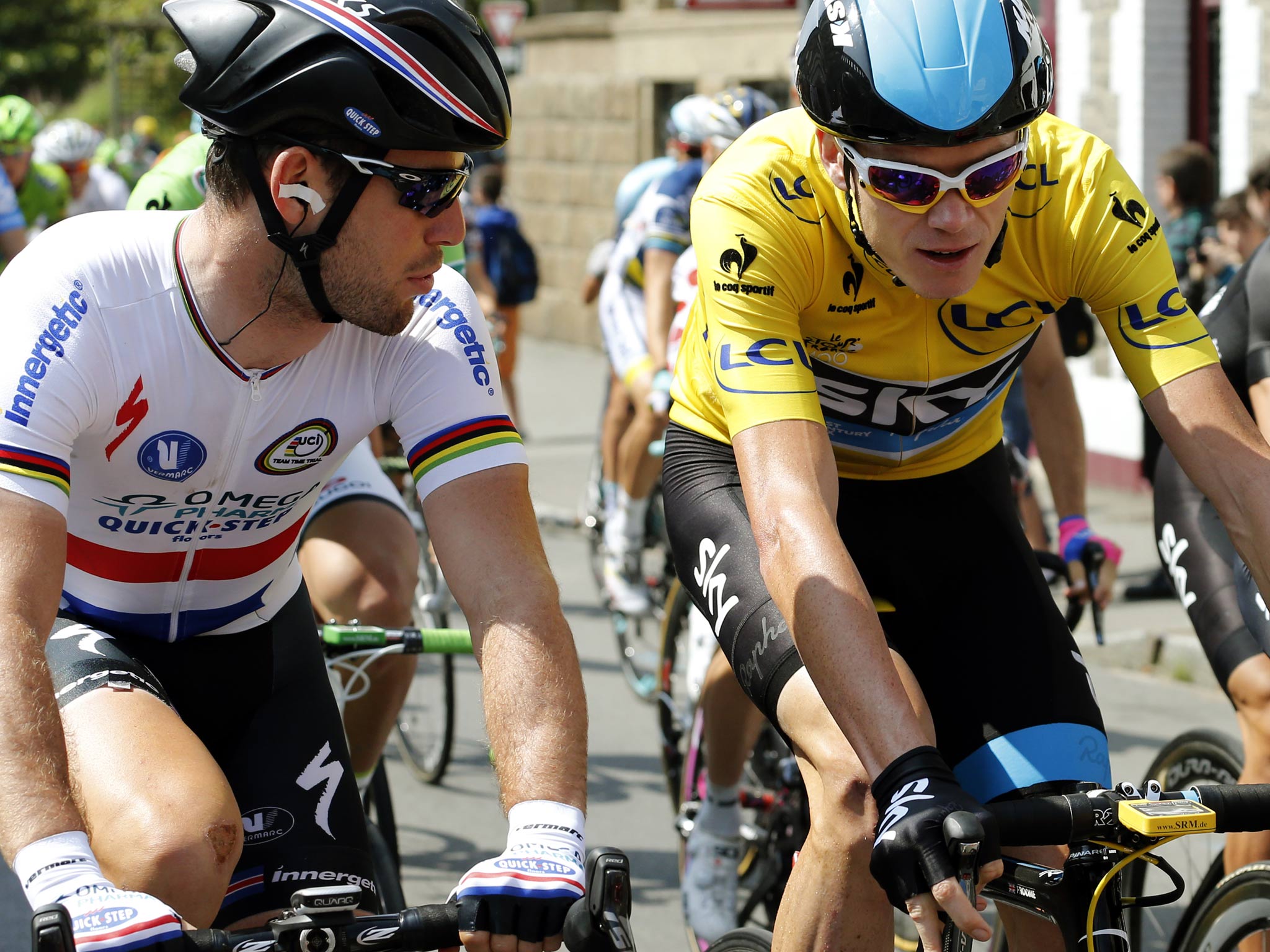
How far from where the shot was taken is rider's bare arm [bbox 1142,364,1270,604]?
3.00 meters

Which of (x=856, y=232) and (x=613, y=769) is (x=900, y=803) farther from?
(x=613, y=769)

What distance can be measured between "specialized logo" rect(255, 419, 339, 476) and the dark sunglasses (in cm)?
49

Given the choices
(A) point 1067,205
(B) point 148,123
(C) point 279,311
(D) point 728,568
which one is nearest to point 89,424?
(C) point 279,311

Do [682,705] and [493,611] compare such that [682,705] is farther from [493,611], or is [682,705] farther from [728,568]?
[493,611]

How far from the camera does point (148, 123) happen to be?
29016 mm

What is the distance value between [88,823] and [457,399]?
0.91m

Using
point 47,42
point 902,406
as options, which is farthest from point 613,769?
point 47,42

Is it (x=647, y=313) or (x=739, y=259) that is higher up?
(x=739, y=259)

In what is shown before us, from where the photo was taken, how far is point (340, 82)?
2.61 m

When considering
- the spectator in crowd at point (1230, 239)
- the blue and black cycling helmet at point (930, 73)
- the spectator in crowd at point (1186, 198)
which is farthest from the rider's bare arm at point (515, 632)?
the spectator in crowd at point (1186, 198)

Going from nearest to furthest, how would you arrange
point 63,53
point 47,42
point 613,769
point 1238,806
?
point 1238,806 < point 613,769 < point 63,53 < point 47,42

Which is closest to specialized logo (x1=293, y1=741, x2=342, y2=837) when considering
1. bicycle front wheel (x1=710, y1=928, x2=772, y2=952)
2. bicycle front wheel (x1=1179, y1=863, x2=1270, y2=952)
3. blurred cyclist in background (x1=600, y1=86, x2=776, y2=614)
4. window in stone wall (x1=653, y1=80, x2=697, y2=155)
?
bicycle front wheel (x1=710, y1=928, x2=772, y2=952)

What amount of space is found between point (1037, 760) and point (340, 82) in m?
1.68

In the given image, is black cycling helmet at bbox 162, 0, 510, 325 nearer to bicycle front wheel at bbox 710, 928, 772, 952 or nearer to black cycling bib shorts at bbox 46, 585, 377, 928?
black cycling bib shorts at bbox 46, 585, 377, 928
